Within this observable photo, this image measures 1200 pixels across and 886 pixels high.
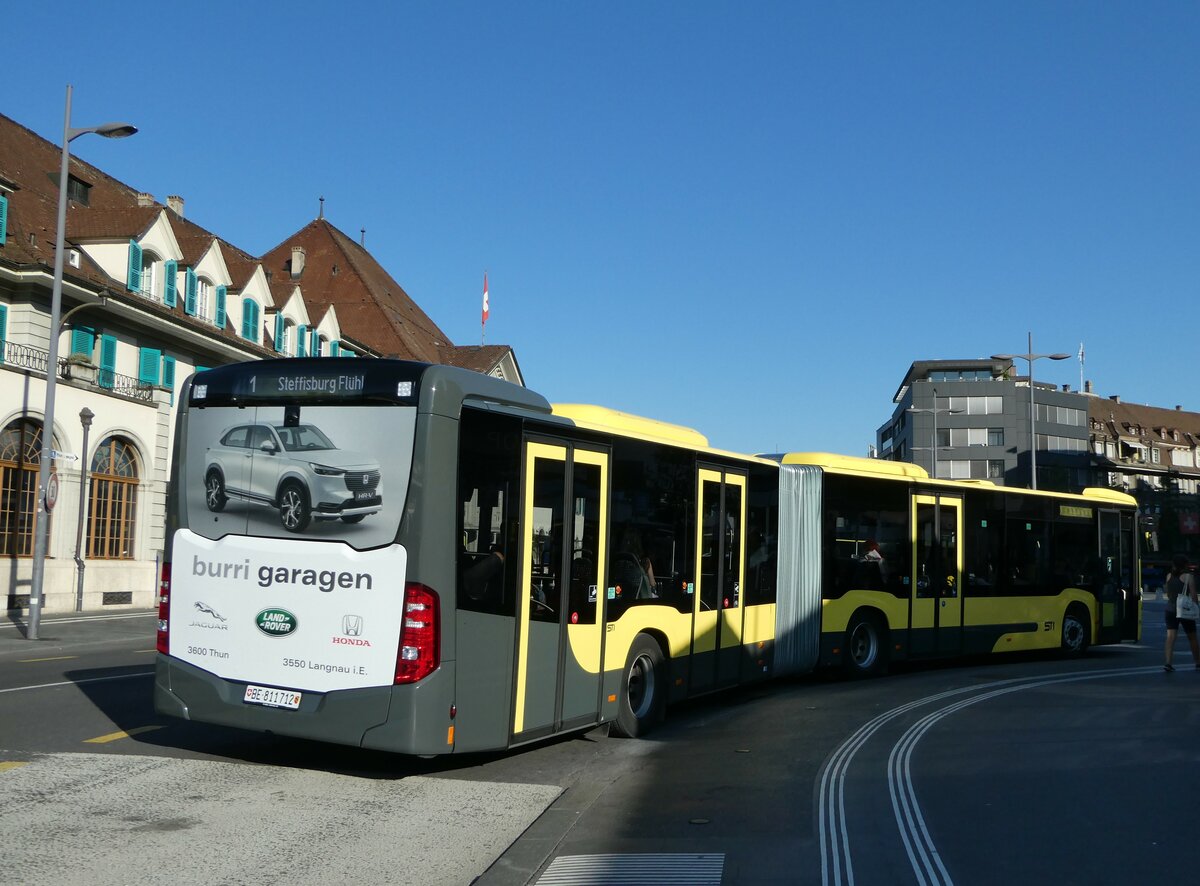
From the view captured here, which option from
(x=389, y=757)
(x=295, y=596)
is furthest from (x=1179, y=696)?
(x=295, y=596)

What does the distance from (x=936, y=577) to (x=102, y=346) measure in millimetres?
25398

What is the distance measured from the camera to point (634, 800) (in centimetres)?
857

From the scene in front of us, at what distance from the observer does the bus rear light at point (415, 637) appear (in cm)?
830

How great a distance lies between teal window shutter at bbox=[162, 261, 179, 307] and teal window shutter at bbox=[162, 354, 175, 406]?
1758mm

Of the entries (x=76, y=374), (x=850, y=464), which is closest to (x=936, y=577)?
(x=850, y=464)

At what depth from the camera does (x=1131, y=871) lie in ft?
21.7

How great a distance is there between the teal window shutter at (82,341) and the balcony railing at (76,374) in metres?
0.70

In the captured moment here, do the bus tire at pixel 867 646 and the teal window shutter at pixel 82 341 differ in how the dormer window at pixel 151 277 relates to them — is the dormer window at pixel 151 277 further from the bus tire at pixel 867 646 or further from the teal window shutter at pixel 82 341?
the bus tire at pixel 867 646

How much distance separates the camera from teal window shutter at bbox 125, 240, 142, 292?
35.4 metres

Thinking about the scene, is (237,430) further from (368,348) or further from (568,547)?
(368,348)

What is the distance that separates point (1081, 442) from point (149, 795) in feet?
381

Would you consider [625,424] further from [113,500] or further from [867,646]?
[113,500]

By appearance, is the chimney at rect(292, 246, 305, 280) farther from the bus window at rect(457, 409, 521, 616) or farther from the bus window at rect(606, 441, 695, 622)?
the bus window at rect(457, 409, 521, 616)

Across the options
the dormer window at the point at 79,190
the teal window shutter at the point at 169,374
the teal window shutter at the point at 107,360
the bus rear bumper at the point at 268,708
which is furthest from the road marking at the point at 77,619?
the bus rear bumper at the point at 268,708
